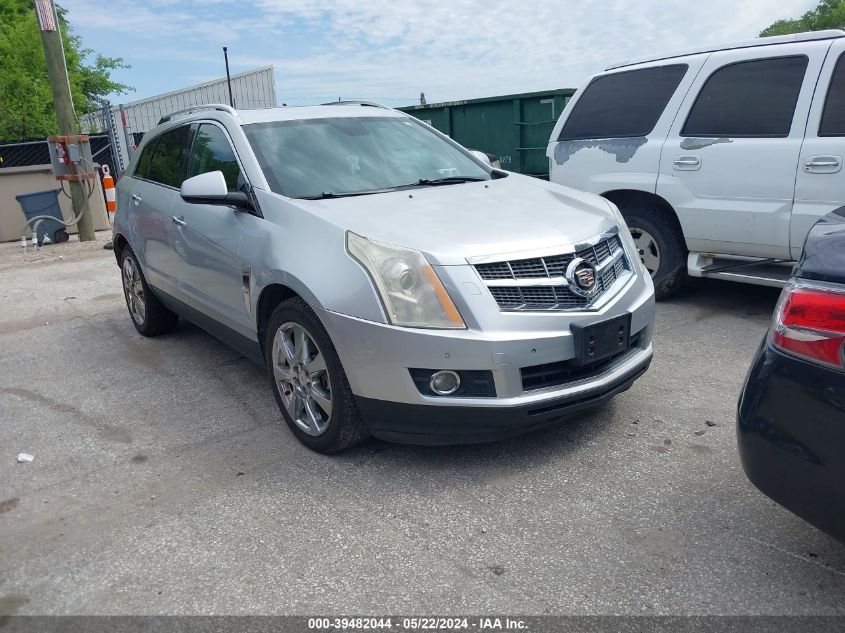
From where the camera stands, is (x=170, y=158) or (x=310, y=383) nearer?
(x=310, y=383)

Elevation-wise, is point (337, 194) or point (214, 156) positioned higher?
point (214, 156)

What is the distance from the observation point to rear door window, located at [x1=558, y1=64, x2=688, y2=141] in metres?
5.71

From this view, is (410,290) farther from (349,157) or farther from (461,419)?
(349,157)

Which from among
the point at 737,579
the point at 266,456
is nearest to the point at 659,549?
the point at 737,579

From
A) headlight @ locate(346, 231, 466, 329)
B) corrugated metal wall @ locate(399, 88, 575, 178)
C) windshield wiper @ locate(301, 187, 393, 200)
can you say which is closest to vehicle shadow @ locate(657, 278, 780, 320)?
windshield wiper @ locate(301, 187, 393, 200)

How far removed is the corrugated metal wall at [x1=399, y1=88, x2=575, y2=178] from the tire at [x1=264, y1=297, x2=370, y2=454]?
6846mm

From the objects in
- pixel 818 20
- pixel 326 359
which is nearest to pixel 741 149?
pixel 326 359

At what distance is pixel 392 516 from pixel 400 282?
0.97m

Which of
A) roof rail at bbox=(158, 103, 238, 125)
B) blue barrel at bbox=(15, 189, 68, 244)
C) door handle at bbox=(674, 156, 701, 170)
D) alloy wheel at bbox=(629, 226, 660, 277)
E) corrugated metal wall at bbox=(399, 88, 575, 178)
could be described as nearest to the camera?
roof rail at bbox=(158, 103, 238, 125)

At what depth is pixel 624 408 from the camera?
3.89 meters

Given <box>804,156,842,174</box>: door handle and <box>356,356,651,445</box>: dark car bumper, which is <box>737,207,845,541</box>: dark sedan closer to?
<box>356,356,651,445</box>: dark car bumper

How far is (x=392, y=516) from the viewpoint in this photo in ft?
9.85

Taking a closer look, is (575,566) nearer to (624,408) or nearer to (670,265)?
(624,408)

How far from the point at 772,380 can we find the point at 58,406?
409cm
